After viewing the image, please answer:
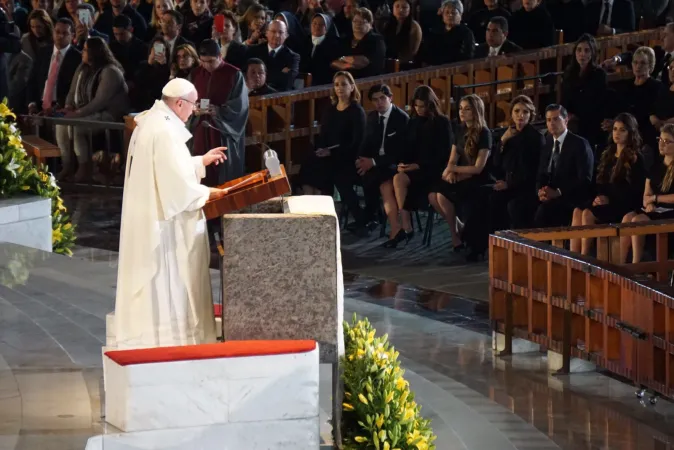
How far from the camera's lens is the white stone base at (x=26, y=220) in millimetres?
12125

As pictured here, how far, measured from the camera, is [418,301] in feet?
40.2

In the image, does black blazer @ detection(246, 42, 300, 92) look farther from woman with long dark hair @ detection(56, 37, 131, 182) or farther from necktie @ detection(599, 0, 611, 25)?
necktie @ detection(599, 0, 611, 25)

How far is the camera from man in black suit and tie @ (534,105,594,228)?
13062 millimetres

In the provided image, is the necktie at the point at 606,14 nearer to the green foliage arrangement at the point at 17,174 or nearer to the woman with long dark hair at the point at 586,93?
the woman with long dark hair at the point at 586,93

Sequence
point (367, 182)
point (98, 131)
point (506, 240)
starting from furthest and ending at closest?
point (98, 131)
point (367, 182)
point (506, 240)

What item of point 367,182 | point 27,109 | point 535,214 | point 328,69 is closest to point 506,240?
point 535,214

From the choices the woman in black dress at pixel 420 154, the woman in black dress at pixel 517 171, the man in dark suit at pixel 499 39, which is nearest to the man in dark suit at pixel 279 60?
the man in dark suit at pixel 499 39

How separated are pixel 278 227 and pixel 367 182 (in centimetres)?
759

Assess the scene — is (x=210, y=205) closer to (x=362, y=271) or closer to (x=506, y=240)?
(x=506, y=240)

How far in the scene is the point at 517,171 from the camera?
13.6 metres

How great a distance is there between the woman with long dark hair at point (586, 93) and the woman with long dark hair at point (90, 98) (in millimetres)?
4834

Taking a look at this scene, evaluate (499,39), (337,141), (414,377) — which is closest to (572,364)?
(414,377)

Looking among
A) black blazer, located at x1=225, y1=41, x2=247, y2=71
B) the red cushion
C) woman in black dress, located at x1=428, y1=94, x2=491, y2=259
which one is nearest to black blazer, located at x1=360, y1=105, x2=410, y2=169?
woman in black dress, located at x1=428, y1=94, x2=491, y2=259

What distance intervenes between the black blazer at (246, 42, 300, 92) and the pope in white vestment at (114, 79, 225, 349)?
28.1 ft
